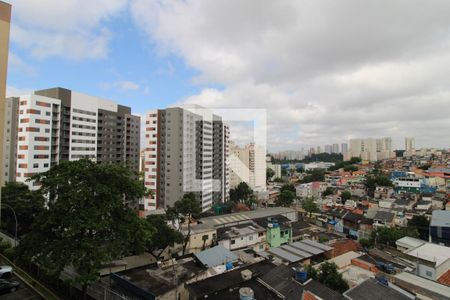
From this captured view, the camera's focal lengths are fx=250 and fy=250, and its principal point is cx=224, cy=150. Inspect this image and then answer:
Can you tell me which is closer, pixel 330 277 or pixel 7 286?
pixel 7 286

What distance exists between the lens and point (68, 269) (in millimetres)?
11805

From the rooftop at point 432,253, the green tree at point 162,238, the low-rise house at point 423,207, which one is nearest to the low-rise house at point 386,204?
the low-rise house at point 423,207

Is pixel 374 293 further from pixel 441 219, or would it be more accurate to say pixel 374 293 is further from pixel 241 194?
pixel 241 194

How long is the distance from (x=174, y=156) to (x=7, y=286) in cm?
2283

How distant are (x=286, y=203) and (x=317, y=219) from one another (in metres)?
5.20

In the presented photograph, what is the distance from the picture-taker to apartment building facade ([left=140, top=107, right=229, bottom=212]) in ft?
105

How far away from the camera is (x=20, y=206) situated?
53.7ft

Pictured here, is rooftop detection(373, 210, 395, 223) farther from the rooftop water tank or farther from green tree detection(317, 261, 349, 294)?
the rooftop water tank

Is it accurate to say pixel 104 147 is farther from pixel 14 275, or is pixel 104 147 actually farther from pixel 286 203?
pixel 286 203

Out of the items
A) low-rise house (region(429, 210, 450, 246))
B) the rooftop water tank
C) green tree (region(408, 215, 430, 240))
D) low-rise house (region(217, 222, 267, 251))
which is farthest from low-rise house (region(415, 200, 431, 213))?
the rooftop water tank

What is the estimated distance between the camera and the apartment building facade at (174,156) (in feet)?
105

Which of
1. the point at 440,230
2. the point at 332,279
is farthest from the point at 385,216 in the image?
the point at 332,279

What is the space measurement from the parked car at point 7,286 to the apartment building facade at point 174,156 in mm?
20037

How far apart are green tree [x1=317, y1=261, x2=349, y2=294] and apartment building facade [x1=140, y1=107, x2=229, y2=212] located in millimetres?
22867
